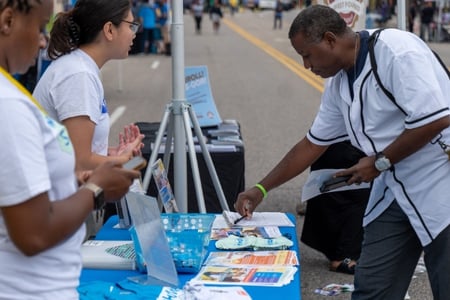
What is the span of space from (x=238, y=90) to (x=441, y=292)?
13.1m

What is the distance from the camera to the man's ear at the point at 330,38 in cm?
326

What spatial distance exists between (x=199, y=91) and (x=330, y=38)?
3063mm

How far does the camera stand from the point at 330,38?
10.7ft

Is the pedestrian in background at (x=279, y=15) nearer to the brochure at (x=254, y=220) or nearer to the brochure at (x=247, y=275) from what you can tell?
the brochure at (x=254, y=220)

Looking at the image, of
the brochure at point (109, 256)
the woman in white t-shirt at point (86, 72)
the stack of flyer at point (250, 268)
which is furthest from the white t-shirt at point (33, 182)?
the brochure at point (109, 256)

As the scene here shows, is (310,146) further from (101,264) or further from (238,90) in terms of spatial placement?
(238,90)

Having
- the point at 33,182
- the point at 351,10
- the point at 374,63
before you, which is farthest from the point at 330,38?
the point at 351,10

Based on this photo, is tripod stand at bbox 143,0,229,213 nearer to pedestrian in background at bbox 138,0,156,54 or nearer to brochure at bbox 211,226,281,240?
brochure at bbox 211,226,281,240

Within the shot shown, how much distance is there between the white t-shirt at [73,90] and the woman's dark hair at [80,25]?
6 centimetres

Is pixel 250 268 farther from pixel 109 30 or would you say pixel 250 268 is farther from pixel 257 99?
pixel 257 99

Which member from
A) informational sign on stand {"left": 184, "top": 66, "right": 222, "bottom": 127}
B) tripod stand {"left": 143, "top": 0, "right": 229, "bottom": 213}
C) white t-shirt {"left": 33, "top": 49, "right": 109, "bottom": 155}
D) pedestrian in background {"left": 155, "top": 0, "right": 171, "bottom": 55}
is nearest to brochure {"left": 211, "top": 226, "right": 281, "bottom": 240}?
white t-shirt {"left": 33, "top": 49, "right": 109, "bottom": 155}

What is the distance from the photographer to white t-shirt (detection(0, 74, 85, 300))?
185 cm

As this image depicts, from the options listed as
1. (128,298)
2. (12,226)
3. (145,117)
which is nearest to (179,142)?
(128,298)

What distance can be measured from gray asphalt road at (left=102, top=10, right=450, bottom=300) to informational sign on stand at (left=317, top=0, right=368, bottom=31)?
1.65 m
